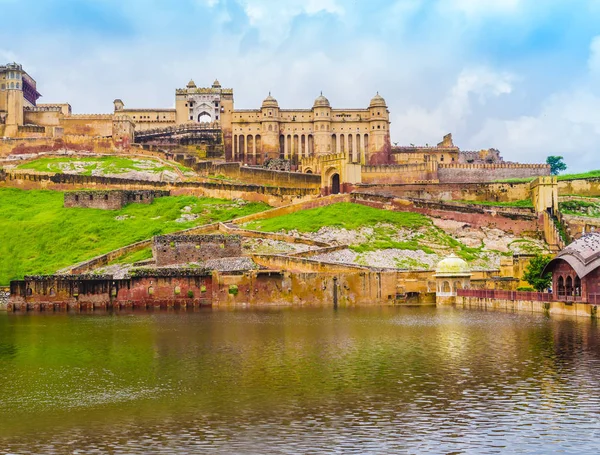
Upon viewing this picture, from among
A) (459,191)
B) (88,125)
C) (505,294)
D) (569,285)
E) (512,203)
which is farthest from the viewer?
(88,125)

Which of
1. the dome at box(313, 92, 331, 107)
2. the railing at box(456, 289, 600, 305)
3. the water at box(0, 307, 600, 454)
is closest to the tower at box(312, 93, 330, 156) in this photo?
the dome at box(313, 92, 331, 107)

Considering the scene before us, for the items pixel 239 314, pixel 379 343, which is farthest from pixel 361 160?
pixel 379 343

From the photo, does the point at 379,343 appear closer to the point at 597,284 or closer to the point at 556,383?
the point at 556,383

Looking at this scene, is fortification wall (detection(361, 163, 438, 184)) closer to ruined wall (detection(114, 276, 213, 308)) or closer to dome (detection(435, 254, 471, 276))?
dome (detection(435, 254, 471, 276))

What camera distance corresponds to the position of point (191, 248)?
52.5 metres

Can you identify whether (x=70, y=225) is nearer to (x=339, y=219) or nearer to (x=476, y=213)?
(x=339, y=219)

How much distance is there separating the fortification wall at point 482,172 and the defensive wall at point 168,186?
13441 millimetres

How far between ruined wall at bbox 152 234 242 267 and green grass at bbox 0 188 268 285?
629 cm

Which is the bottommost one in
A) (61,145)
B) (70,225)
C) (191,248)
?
(191,248)

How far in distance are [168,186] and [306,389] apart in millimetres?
52640

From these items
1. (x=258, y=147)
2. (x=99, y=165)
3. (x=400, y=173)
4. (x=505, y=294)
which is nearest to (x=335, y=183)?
(x=400, y=173)

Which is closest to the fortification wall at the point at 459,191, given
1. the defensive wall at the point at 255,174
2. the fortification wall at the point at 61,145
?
the defensive wall at the point at 255,174

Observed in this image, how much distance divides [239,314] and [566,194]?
125 feet

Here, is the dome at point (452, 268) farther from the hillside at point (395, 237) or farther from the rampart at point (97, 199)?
the rampart at point (97, 199)
